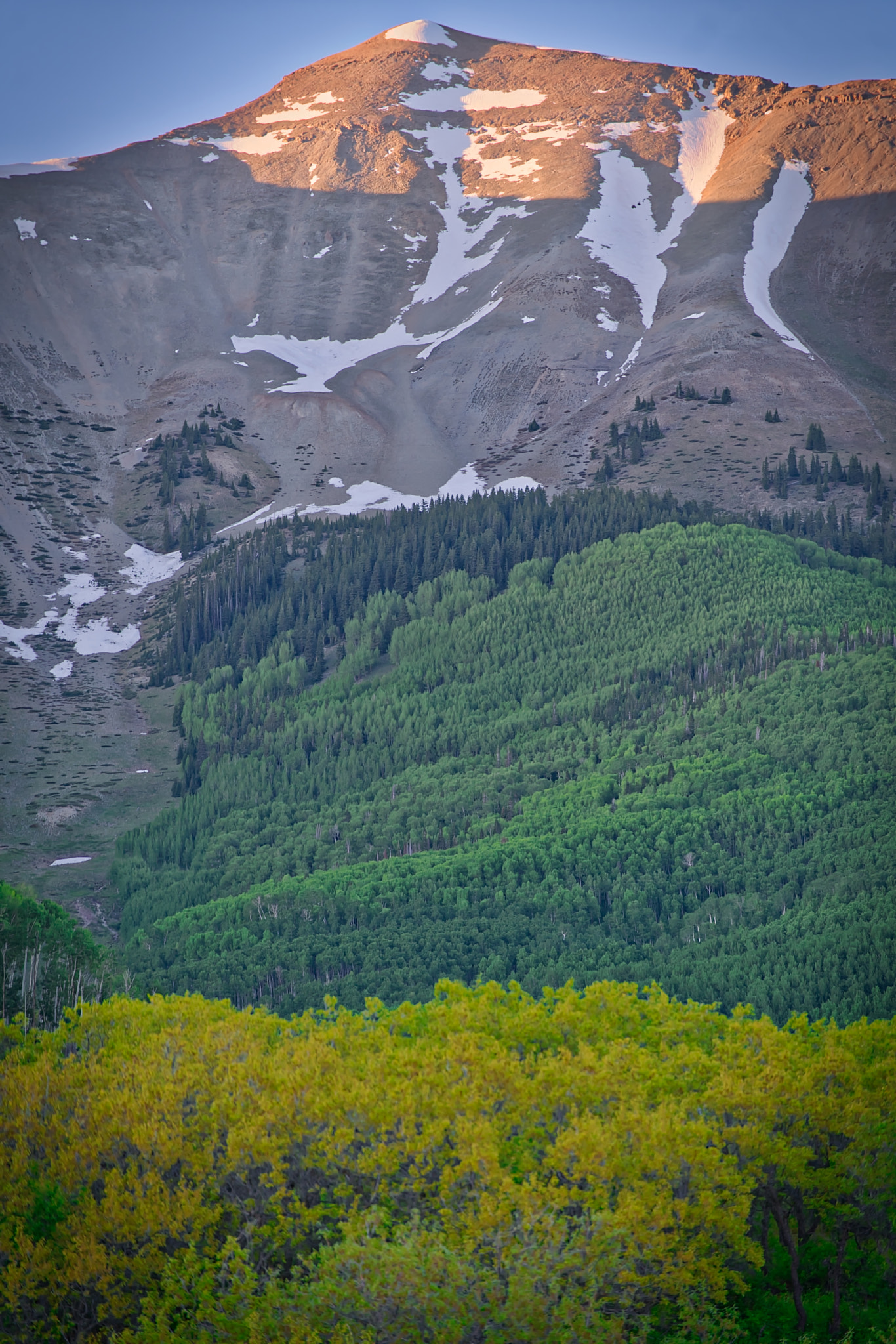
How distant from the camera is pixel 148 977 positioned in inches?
5153

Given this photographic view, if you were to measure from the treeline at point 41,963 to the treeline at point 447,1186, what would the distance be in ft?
158

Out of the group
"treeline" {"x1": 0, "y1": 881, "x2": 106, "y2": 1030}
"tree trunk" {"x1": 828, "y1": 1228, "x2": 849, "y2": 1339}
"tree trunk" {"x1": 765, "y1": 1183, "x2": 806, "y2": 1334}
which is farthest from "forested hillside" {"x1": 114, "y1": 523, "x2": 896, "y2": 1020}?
"tree trunk" {"x1": 828, "y1": 1228, "x2": 849, "y2": 1339}

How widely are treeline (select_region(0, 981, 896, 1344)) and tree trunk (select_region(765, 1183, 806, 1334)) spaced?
183 mm

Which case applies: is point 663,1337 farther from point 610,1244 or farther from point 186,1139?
point 186,1139

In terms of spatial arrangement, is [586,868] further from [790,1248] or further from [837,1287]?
[837,1287]

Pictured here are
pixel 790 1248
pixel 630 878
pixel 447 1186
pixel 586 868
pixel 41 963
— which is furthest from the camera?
pixel 586 868

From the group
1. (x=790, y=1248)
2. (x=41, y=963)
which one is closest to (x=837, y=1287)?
(x=790, y=1248)

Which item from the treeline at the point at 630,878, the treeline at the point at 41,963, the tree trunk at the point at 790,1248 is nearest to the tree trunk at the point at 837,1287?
the tree trunk at the point at 790,1248

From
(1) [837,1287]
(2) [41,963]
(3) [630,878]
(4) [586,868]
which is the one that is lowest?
(1) [837,1287]

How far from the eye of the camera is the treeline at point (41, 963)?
311 feet

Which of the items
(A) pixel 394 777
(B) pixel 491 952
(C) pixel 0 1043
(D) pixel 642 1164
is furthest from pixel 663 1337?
(A) pixel 394 777

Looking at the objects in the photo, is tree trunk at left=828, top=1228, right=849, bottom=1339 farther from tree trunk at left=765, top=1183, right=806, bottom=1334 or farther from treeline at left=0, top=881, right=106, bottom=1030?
treeline at left=0, top=881, right=106, bottom=1030

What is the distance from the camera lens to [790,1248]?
148 ft

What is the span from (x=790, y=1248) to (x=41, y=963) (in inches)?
2897
